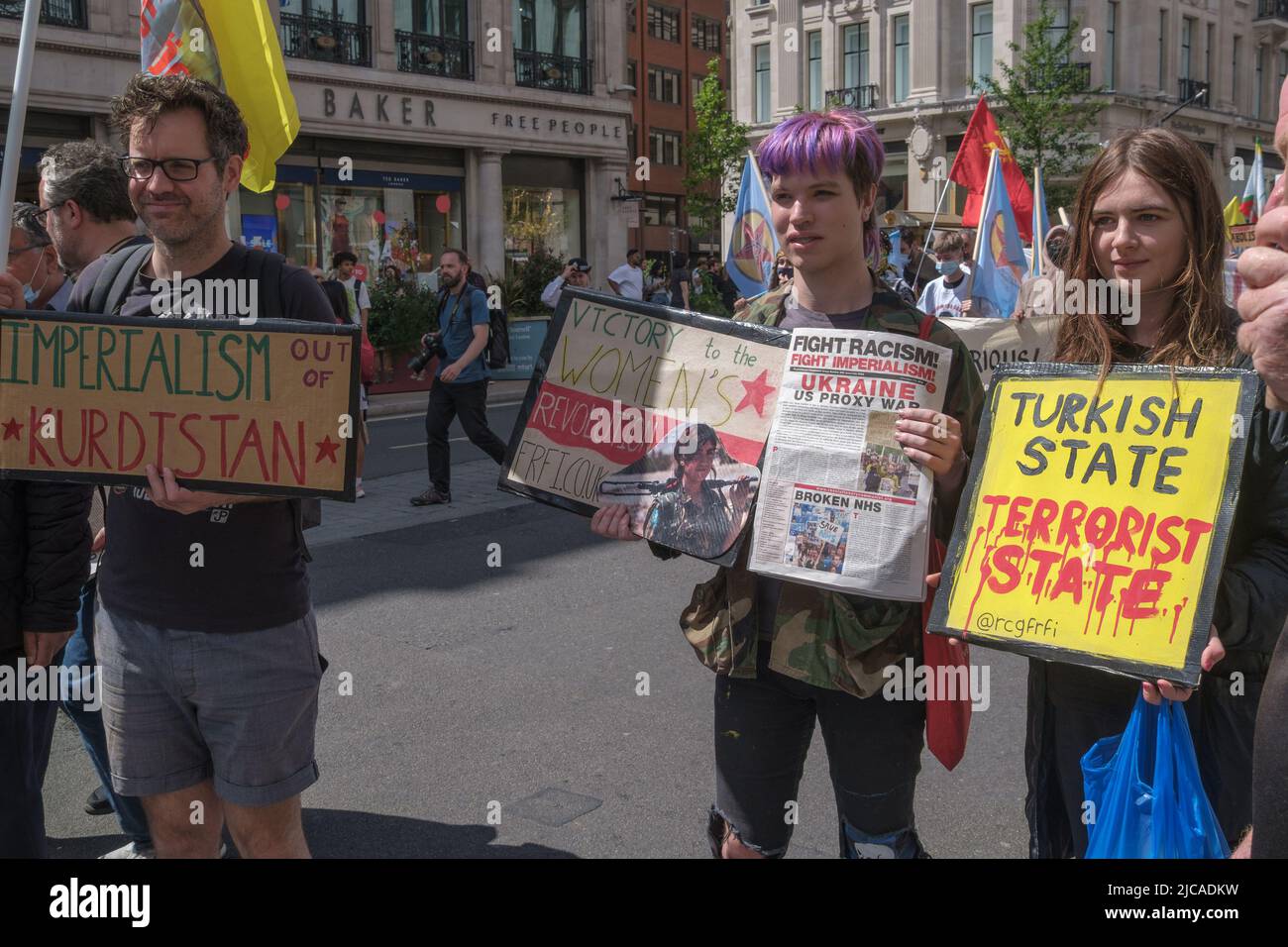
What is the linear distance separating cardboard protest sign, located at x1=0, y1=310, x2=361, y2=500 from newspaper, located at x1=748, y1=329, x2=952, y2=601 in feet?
3.12

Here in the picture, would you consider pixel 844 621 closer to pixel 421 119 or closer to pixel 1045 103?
pixel 421 119

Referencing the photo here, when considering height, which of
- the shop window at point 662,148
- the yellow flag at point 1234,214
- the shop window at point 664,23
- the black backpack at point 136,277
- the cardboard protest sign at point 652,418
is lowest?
the cardboard protest sign at point 652,418

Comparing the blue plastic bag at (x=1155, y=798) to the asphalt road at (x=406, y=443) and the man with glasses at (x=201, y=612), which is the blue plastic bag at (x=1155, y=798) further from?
the asphalt road at (x=406, y=443)

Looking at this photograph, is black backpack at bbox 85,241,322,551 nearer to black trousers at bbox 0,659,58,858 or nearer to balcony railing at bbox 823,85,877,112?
black trousers at bbox 0,659,58,858

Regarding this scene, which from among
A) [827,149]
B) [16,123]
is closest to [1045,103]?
[827,149]

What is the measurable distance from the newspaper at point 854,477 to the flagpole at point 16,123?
2.05 metres

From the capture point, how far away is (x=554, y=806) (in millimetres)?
4152

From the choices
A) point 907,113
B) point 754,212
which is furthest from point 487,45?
point 907,113

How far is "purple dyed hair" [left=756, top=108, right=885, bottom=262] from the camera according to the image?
97.2 inches

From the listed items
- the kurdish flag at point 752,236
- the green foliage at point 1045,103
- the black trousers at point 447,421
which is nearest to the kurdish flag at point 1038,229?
the kurdish flag at point 752,236

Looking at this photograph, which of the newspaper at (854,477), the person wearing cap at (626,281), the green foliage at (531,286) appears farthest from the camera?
the green foliage at (531,286)

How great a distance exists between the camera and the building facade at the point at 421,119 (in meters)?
19.6

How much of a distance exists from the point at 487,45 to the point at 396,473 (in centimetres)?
1735

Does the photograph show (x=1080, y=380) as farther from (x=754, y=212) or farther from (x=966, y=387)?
(x=754, y=212)
